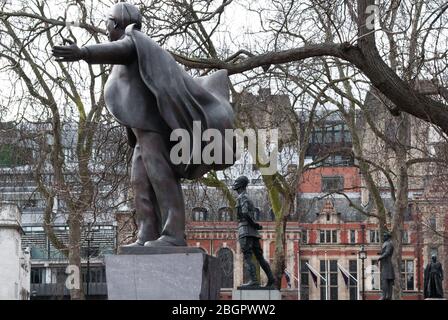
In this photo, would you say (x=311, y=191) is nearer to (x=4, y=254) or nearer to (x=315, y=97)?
(x=4, y=254)

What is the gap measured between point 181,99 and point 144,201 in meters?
0.90

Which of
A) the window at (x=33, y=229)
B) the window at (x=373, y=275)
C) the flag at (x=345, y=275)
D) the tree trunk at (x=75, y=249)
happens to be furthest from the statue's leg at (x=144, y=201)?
the window at (x=33, y=229)

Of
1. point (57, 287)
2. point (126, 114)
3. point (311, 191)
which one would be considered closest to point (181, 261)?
point (126, 114)

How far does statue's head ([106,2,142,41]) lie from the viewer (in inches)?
402

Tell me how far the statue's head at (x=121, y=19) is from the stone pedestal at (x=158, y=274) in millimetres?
1872

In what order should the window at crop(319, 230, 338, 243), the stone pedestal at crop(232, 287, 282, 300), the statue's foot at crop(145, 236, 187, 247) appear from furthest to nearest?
1. the window at crop(319, 230, 338, 243)
2. the stone pedestal at crop(232, 287, 282, 300)
3. the statue's foot at crop(145, 236, 187, 247)

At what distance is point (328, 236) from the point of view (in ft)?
258

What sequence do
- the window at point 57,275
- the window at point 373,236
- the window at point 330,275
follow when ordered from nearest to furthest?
the window at point 373,236 < the window at point 330,275 < the window at point 57,275

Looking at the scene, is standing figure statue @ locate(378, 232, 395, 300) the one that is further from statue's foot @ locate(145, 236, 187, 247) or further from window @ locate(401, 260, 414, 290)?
window @ locate(401, 260, 414, 290)

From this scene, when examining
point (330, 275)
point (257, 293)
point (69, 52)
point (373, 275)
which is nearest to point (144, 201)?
point (69, 52)

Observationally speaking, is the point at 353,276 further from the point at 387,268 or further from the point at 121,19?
the point at 121,19

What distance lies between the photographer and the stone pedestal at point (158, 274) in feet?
31.4

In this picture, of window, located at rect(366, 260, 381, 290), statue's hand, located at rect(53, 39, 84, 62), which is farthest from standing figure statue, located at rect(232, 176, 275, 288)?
window, located at rect(366, 260, 381, 290)

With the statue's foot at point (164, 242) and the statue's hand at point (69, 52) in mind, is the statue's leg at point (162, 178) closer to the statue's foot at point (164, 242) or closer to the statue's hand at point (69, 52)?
the statue's foot at point (164, 242)
